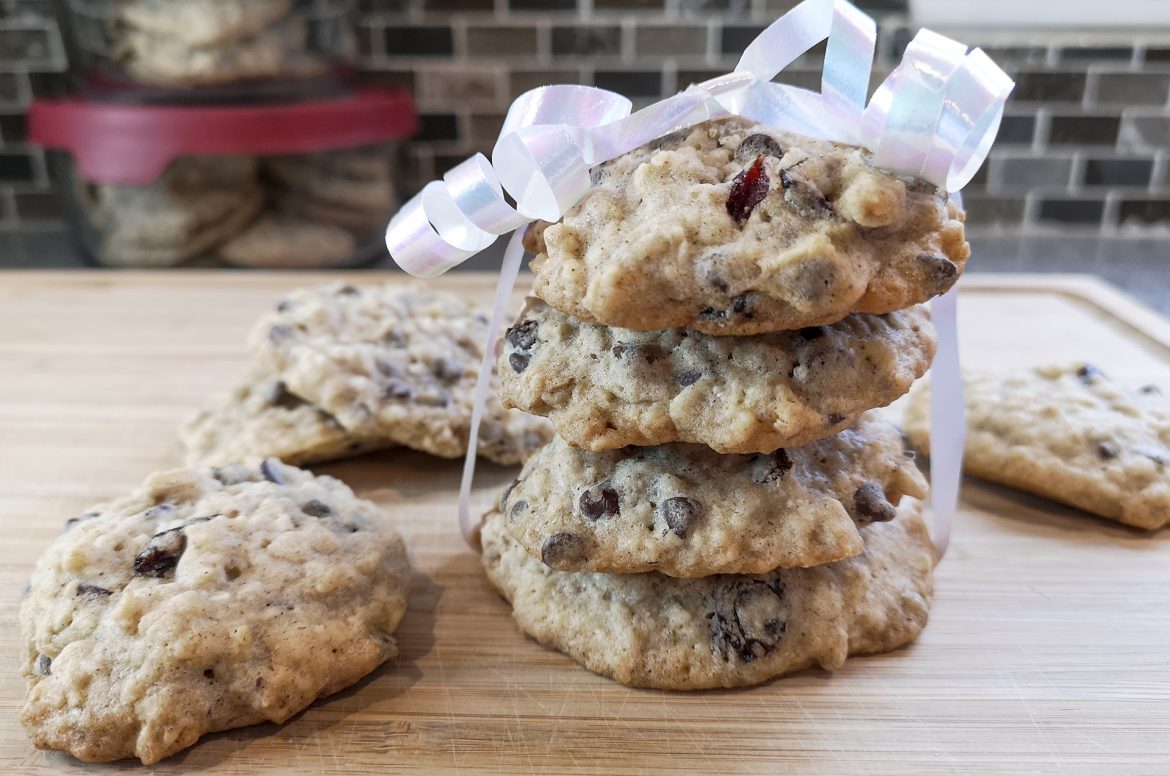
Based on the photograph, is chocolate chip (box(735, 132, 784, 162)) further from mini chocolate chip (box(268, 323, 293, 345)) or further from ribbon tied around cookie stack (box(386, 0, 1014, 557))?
mini chocolate chip (box(268, 323, 293, 345))

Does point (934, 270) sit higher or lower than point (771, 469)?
higher

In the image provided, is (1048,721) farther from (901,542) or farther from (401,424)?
(401,424)

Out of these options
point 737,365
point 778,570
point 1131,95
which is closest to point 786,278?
point 737,365

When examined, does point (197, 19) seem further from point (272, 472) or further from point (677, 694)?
point (677, 694)

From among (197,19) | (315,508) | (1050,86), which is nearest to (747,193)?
(315,508)

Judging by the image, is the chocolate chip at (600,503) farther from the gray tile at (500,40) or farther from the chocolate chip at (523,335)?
the gray tile at (500,40)

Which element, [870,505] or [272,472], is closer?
[870,505]

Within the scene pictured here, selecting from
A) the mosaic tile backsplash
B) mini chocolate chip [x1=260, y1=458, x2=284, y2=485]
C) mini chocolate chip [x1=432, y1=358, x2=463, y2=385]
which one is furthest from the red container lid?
mini chocolate chip [x1=260, y1=458, x2=284, y2=485]

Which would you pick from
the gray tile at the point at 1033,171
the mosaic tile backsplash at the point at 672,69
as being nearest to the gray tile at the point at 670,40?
the mosaic tile backsplash at the point at 672,69
